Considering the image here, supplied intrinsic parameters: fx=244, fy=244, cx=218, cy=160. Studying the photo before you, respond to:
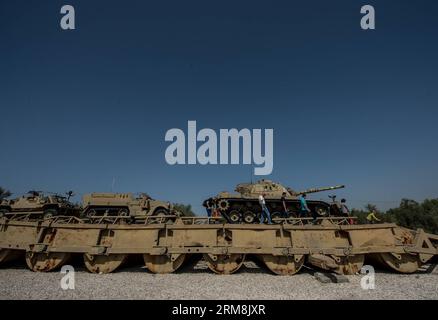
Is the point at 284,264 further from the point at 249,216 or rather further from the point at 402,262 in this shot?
the point at 249,216

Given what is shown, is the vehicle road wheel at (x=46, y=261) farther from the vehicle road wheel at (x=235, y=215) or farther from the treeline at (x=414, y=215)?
the treeline at (x=414, y=215)

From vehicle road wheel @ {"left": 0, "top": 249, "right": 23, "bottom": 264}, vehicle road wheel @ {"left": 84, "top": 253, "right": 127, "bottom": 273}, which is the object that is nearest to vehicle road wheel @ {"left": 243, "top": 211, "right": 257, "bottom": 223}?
vehicle road wheel @ {"left": 84, "top": 253, "right": 127, "bottom": 273}

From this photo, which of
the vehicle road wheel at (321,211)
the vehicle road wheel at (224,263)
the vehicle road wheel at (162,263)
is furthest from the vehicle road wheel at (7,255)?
the vehicle road wheel at (321,211)

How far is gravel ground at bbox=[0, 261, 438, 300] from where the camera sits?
4.73m

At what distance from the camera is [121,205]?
14.8 m

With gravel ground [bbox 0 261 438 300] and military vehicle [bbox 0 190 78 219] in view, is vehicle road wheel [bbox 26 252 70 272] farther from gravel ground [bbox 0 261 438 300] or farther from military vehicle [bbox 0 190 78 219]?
→ military vehicle [bbox 0 190 78 219]

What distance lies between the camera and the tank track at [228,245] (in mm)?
6297

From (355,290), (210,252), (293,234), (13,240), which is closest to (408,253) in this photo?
(355,290)

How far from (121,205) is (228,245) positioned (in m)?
10.5

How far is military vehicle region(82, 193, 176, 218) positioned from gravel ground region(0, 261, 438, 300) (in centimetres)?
773

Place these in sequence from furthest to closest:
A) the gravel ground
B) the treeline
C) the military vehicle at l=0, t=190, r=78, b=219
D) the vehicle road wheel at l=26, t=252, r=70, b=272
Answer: the treeline < the military vehicle at l=0, t=190, r=78, b=219 < the vehicle road wheel at l=26, t=252, r=70, b=272 < the gravel ground

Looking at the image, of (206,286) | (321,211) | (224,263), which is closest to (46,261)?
(206,286)

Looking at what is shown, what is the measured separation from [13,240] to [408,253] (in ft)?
35.8
